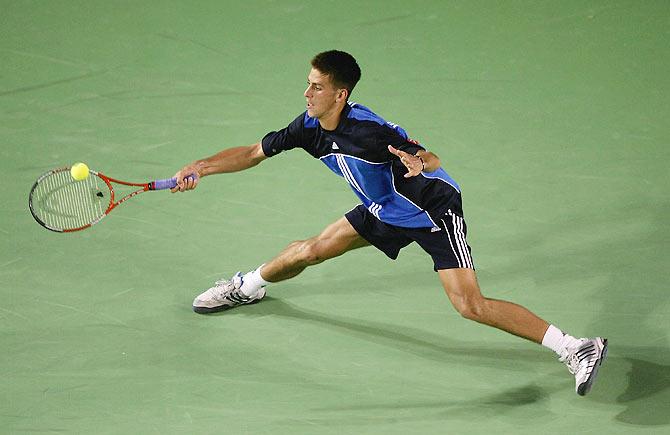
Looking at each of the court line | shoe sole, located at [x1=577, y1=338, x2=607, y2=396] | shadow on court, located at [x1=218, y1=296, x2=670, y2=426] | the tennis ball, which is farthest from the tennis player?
the court line

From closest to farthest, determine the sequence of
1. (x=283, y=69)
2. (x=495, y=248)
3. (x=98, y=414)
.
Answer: (x=98, y=414)
(x=495, y=248)
(x=283, y=69)

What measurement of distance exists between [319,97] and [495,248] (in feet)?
6.95

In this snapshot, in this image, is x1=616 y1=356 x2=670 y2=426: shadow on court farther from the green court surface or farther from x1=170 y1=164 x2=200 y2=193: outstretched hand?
x1=170 y1=164 x2=200 y2=193: outstretched hand

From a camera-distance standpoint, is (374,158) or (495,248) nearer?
(374,158)

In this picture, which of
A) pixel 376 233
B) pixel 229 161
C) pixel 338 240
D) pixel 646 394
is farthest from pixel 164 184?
pixel 646 394

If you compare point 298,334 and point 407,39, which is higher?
point 407,39

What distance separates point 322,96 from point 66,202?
1.71 meters

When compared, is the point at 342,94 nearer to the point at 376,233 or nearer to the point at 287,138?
the point at 287,138

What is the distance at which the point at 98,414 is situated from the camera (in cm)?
647

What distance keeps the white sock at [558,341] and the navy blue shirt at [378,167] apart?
36.0 inches

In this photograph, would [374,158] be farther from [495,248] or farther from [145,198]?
[145,198]

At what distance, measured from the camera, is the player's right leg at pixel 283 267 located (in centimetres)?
727

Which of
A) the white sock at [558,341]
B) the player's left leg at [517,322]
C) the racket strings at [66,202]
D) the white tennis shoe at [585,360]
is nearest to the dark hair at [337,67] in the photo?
the player's left leg at [517,322]

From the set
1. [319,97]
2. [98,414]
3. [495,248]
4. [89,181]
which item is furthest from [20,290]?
[495,248]
